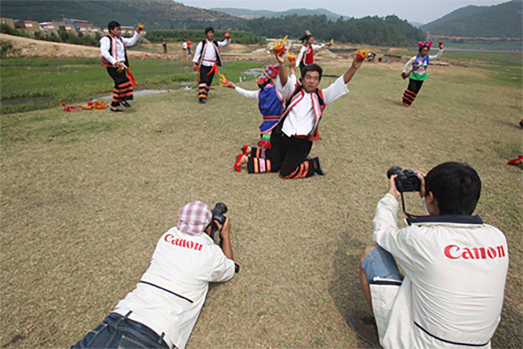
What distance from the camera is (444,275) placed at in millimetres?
1388

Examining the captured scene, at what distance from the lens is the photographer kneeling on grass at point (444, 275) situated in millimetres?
1371

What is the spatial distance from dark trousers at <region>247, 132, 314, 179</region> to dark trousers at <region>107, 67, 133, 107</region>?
4.10m

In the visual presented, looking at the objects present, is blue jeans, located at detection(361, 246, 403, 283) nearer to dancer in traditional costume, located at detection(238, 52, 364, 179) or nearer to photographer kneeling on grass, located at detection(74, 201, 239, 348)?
photographer kneeling on grass, located at detection(74, 201, 239, 348)

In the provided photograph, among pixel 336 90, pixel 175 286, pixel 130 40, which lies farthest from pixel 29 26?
pixel 175 286

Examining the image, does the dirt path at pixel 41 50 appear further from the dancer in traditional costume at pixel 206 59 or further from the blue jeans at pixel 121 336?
the blue jeans at pixel 121 336

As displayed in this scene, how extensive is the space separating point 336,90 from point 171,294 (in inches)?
110

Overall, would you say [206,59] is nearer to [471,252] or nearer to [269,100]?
[269,100]

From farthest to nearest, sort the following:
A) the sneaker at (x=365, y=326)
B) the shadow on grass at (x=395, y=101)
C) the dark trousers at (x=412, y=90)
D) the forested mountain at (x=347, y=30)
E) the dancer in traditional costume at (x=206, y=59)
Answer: the forested mountain at (x=347, y=30)
the shadow on grass at (x=395, y=101)
the dark trousers at (x=412, y=90)
the dancer in traditional costume at (x=206, y=59)
the sneaker at (x=365, y=326)

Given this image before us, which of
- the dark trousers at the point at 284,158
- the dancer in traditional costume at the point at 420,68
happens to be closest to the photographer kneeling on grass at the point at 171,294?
the dark trousers at the point at 284,158

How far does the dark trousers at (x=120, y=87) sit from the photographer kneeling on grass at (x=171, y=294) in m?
5.67

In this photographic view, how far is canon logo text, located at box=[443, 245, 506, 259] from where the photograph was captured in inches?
54.4

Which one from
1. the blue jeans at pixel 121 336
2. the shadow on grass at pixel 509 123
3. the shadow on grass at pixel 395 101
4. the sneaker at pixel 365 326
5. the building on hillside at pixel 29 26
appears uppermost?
the building on hillside at pixel 29 26

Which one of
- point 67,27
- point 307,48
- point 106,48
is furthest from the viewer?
point 67,27

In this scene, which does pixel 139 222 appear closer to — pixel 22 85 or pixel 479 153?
pixel 479 153
